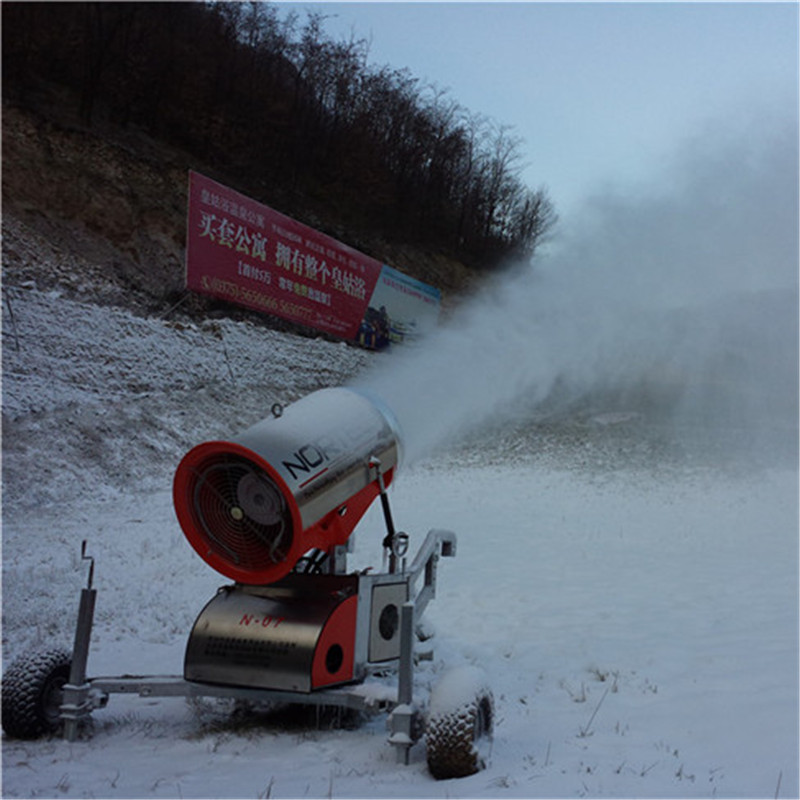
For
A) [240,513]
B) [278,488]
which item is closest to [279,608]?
[240,513]

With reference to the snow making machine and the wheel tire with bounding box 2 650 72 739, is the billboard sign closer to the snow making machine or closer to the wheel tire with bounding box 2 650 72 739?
the snow making machine

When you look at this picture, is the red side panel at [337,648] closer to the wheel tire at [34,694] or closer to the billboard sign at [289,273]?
the wheel tire at [34,694]

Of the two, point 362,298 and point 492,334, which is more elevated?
point 362,298

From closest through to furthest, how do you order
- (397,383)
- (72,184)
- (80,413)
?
(397,383)
(80,413)
(72,184)

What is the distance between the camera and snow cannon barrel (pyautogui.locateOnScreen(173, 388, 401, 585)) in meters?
4.95

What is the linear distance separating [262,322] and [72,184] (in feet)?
20.3

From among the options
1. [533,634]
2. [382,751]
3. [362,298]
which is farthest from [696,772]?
[362,298]

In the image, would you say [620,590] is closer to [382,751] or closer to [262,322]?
[382,751]

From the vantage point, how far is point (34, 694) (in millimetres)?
4977

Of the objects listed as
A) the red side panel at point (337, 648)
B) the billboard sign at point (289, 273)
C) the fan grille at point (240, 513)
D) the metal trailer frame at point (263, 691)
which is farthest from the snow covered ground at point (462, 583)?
the billboard sign at point (289, 273)

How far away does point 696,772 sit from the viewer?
4414mm

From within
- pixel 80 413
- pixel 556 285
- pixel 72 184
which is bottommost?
pixel 80 413

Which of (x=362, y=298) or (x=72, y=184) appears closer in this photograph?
(x=72, y=184)

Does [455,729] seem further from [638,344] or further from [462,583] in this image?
[638,344]
